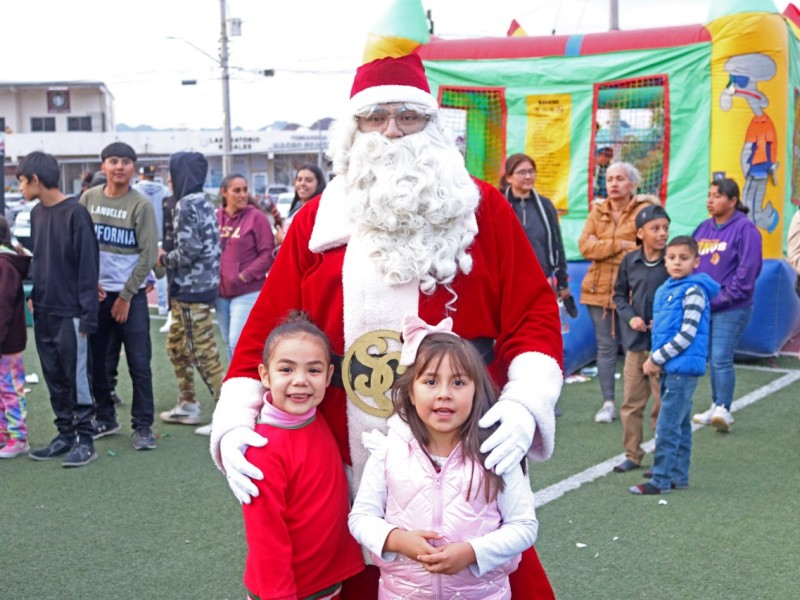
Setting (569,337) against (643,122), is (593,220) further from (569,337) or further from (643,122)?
(643,122)

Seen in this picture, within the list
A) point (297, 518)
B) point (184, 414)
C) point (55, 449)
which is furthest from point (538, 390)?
point (184, 414)

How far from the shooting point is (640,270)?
569 cm

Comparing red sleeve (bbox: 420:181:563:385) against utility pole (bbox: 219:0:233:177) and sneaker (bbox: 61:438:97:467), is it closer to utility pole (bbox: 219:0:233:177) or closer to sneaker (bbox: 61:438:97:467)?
sneaker (bbox: 61:438:97:467)

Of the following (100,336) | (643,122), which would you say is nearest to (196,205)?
(100,336)

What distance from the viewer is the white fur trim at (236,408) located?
2533 mm

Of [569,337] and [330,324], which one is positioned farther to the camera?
[569,337]

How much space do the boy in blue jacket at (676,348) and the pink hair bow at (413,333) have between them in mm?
2812

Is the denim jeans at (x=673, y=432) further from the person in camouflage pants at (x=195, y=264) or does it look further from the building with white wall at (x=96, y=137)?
the building with white wall at (x=96, y=137)

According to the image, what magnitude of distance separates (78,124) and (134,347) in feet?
169

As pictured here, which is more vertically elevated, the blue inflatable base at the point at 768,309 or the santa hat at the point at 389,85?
the santa hat at the point at 389,85

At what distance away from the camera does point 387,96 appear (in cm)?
271

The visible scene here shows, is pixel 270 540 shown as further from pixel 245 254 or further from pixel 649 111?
pixel 649 111

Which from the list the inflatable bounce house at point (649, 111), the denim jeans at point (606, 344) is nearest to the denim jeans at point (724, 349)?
the denim jeans at point (606, 344)

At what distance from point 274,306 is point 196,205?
389cm
